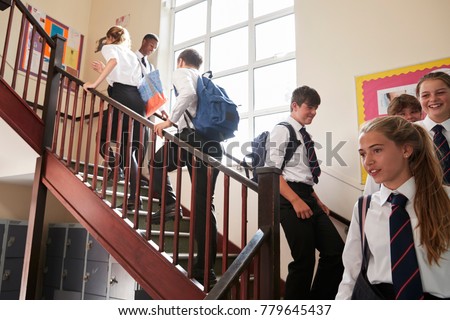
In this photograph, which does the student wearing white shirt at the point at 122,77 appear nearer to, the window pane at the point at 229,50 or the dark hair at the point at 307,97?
the dark hair at the point at 307,97

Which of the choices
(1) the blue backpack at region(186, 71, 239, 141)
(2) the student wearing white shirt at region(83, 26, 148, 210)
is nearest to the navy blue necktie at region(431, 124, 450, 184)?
(1) the blue backpack at region(186, 71, 239, 141)

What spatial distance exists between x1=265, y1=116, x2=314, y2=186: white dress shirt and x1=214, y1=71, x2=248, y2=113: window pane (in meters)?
1.71

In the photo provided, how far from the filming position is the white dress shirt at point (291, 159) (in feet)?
6.37

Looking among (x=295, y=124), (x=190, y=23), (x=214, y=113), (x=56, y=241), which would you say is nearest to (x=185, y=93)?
(x=214, y=113)

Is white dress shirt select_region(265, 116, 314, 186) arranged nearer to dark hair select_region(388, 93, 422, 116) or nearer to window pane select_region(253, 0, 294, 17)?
dark hair select_region(388, 93, 422, 116)

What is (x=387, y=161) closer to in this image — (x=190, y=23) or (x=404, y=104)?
(x=404, y=104)

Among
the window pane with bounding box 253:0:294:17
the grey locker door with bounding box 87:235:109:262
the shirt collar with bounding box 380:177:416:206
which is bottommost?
the grey locker door with bounding box 87:235:109:262

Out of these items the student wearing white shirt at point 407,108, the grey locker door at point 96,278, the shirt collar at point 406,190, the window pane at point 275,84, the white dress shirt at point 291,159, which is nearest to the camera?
the shirt collar at point 406,190

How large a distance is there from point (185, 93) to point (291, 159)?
2.28 feet

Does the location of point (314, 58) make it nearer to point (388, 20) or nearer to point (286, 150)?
point (388, 20)

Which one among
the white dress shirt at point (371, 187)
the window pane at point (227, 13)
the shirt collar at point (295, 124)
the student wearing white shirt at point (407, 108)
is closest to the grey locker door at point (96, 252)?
the shirt collar at point (295, 124)

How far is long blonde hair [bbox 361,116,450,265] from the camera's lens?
38.9 inches

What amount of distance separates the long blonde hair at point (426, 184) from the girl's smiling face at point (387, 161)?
0.6 inches
